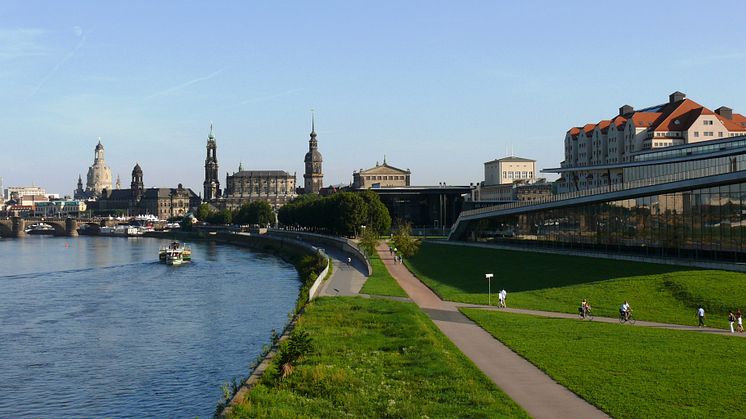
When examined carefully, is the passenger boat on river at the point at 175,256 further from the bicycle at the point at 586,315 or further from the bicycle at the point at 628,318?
the bicycle at the point at 628,318

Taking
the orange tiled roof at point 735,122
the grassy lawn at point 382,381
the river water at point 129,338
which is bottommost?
the river water at point 129,338

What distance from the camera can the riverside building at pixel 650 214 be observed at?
54.6 m

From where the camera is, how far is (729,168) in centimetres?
6900

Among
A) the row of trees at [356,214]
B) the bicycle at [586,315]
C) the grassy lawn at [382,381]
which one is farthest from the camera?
the row of trees at [356,214]

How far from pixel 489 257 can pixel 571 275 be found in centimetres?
2158

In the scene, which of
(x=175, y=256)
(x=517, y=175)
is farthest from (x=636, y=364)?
(x=517, y=175)

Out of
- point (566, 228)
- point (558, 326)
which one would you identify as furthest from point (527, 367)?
point (566, 228)

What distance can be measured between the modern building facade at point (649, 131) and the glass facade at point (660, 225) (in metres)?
27.7

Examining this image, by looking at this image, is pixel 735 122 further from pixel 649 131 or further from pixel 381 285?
pixel 381 285

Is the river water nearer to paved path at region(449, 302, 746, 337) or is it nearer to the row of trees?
A: paved path at region(449, 302, 746, 337)

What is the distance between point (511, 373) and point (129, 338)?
30807 mm

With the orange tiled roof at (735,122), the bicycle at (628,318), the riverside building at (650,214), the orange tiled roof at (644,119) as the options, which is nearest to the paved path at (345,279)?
the riverside building at (650,214)

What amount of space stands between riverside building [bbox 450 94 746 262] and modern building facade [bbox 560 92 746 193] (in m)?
15.1

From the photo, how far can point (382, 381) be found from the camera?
2903 cm
